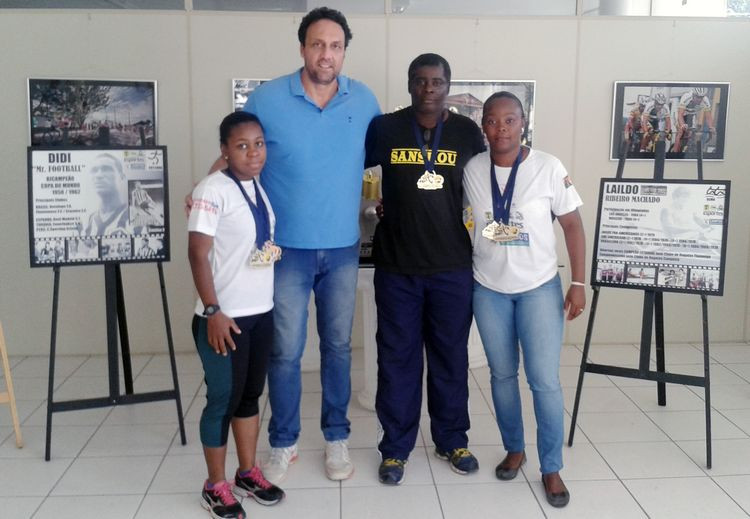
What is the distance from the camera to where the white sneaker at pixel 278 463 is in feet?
9.71

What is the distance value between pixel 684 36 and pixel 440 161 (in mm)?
2821

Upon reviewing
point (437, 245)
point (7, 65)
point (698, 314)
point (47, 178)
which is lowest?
point (698, 314)

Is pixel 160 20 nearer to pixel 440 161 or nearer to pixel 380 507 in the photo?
pixel 440 161

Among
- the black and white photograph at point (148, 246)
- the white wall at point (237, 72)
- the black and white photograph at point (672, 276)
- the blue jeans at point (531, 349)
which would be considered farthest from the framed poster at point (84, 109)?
the black and white photograph at point (672, 276)

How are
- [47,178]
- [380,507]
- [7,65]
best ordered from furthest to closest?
[7,65] → [47,178] → [380,507]

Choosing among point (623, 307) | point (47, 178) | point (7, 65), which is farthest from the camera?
point (623, 307)

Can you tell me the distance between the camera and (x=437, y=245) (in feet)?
9.18

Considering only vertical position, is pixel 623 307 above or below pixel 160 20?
below

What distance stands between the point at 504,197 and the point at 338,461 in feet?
Answer: 4.39

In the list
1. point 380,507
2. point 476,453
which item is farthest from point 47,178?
point 476,453

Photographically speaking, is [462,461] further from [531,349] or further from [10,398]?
[10,398]

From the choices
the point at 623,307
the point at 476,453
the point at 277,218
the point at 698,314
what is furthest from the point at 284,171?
the point at 698,314

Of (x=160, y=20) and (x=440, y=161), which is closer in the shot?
(x=440, y=161)

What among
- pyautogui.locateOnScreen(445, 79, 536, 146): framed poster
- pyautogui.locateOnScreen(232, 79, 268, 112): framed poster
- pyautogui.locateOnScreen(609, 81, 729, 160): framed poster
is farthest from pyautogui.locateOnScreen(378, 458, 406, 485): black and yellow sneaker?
pyautogui.locateOnScreen(609, 81, 729, 160): framed poster
